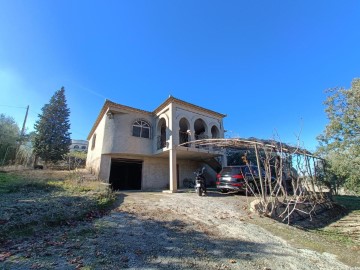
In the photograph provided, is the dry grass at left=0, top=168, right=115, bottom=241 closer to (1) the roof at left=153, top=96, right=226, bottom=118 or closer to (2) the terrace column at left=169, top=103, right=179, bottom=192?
(2) the terrace column at left=169, top=103, right=179, bottom=192

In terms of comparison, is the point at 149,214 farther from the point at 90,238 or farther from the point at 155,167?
the point at 155,167

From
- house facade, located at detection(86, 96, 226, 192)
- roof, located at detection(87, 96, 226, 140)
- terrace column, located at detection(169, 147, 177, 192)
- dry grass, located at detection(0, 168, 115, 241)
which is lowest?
dry grass, located at detection(0, 168, 115, 241)

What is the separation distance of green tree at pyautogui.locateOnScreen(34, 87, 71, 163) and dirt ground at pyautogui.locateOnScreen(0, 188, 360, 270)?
746 inches

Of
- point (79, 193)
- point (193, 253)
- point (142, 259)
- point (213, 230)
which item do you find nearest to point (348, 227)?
point (213, 230)

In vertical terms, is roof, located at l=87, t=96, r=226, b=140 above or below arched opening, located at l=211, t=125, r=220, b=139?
above

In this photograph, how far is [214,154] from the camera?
16781 mm

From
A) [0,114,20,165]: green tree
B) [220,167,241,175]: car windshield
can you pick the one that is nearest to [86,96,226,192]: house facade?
[220,167,241,175]: car windshield

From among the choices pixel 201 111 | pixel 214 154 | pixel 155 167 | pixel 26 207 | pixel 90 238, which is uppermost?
pixel 201 111

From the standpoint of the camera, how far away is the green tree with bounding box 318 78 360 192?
1372 centimetres

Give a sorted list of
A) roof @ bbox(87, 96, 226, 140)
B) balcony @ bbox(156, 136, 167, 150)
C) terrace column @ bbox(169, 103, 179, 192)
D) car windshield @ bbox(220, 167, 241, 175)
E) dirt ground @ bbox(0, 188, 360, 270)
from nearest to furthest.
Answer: dirt ground @ bbox(0, 188, 360, 270), car windshield @ bbox(220, 167, 241, 175), terrace column @ bbox(169, 103, 179, 192), roof @ bbox(87, 96, 226, 140), balcony @ bbox(156, 136, 167, 150)

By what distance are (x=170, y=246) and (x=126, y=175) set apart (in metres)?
14.7

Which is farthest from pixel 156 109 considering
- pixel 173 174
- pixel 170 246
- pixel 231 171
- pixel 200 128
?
pixel 170 246

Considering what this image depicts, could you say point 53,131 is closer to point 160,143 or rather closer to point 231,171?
point 160,143

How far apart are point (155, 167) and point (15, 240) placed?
13.0 m
